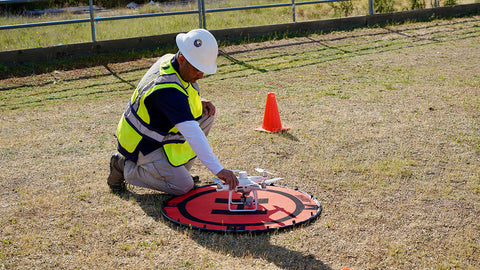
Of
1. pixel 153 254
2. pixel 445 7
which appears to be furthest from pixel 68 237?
pixel 445 7

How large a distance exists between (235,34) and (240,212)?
10.2 m

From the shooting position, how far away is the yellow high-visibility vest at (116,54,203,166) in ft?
15.8

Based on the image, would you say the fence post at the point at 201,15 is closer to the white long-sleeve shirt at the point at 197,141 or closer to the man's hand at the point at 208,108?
the man's hand at the point at 208,108

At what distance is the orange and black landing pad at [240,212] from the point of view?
15.1 ft

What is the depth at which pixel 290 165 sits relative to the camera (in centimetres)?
613

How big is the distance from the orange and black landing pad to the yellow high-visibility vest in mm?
428

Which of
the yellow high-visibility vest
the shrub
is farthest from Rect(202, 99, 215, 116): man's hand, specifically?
the shrub

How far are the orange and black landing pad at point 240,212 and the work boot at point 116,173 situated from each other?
0.64 m

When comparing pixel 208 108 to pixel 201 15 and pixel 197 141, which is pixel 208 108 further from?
pixel 201 15

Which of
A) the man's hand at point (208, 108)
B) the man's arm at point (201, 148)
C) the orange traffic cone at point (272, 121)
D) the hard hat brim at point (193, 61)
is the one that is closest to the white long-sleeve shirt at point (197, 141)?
the man's arm at point (201, 148)

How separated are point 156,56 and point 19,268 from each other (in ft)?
31.6

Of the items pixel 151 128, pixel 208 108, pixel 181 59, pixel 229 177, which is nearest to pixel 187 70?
pixel 181 59

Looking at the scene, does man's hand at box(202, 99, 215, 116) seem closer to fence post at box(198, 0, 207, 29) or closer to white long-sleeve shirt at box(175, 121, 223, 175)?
white long-sleeve shirt at box(175, 121, 223, 175)

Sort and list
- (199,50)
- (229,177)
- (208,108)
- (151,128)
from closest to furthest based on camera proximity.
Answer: (229,177) < (199,50) < (151,128) < (208,108)
